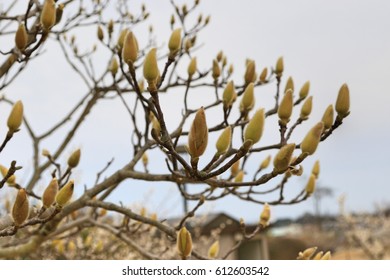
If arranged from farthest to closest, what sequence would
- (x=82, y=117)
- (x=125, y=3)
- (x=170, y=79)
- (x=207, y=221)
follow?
(x=207, y=221) < (x=125, y=3) < (x=82, y=117) < (x=170, y=79)

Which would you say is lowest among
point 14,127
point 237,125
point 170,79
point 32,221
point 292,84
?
point 32,221

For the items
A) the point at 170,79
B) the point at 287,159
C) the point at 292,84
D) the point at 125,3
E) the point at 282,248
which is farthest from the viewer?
the point at 282,248

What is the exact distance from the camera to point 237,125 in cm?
188

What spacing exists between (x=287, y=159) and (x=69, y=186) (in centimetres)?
54

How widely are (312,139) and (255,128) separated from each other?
16 centimetres

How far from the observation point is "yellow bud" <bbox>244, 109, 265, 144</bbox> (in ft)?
3.65

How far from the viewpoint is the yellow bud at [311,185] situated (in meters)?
2.07

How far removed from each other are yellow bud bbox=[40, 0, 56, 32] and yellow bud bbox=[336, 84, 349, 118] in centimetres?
82

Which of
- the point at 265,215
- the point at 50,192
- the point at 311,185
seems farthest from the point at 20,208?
the point at 311,185

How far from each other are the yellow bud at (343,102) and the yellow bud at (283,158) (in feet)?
0.98

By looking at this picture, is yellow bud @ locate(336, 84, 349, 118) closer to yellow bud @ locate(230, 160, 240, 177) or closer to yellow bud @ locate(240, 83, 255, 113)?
yellow bud @ locate(240, 83, 255, 113)

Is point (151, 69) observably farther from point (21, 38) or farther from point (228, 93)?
point (21, 38)
